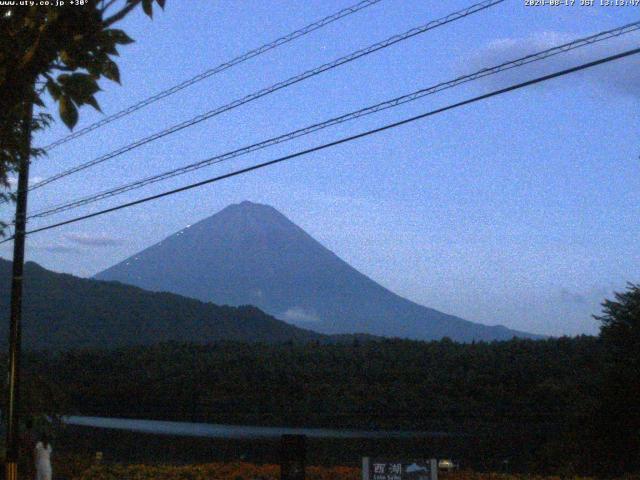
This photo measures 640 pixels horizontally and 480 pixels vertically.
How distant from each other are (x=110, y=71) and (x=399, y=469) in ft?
26.2

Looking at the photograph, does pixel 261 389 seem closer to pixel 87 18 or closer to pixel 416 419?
pixel 416 419

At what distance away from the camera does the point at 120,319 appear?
106250mm

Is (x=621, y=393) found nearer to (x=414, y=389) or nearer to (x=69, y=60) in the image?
(x=414, y=389)

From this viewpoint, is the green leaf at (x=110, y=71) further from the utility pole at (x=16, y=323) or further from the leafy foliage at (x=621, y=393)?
the leafy foliage at (x=621, y=393)

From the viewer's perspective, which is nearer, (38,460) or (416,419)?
(38,460)

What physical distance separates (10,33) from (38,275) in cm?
11618

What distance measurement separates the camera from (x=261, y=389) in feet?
148

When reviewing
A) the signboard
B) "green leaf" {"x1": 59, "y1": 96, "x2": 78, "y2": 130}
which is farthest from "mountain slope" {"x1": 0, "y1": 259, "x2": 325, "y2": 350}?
"green leaf" {"x1": 59, "y1": 96, "x2": 78, "y2": 130}

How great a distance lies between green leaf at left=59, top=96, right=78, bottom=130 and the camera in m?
7.26

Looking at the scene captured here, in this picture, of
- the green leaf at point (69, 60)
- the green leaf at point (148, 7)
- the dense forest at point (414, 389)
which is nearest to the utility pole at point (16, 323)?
the dense forest at point (414, 389)

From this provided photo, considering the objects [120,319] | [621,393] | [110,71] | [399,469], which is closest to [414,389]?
[621,393]

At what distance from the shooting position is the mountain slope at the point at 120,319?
101 metres

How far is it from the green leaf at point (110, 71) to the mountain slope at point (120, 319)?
89876mm

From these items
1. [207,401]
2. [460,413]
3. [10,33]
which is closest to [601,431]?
[460,413]
